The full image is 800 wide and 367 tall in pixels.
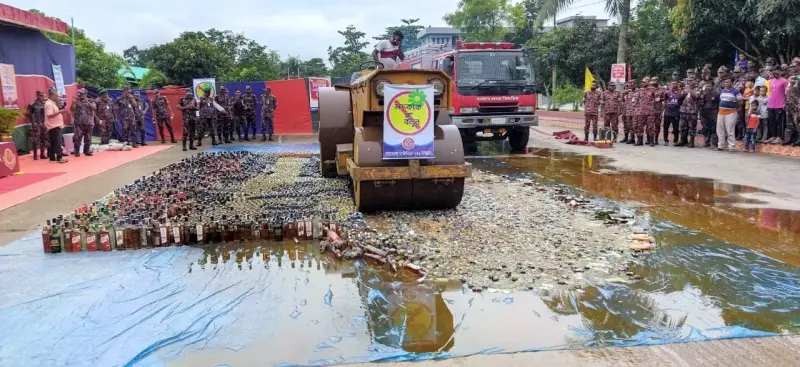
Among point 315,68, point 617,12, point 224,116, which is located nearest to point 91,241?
point 224,116

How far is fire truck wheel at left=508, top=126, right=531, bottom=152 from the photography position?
13484mm

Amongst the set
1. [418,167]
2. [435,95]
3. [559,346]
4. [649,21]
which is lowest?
[559,346]

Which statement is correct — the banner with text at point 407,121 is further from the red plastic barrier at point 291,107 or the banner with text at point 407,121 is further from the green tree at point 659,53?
the green tree at point 659,53

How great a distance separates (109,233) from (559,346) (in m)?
4.43

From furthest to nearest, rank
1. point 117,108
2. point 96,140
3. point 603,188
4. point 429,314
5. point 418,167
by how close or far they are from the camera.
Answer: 1. point 96,140
2. point 117,108
3. point 603,188
4. point 418,167
5. point 429,314

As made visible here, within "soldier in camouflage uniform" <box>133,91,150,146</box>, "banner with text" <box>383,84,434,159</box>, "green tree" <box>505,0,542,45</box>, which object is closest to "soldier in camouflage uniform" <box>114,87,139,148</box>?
"soldier in camouflage uniform" <box>133,91,150,146</box>

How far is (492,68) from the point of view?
12758 mm

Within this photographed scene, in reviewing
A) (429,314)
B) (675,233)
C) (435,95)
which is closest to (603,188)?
(675,233)

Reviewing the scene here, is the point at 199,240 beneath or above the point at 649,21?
beneath

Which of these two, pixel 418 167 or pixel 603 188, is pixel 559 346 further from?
pixel 603 188

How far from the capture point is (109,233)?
555cm

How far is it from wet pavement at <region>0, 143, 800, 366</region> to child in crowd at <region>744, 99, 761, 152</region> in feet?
24.0

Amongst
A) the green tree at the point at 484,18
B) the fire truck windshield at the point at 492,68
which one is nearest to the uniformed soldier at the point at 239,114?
the fire truck windshield at the point at 492,68

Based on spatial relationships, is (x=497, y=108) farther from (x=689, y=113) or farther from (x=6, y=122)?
(x=6, y=122)
